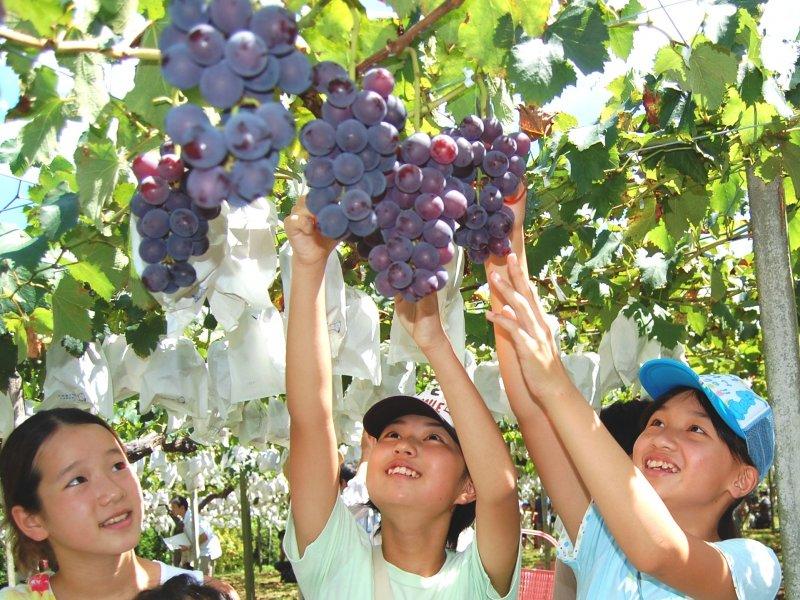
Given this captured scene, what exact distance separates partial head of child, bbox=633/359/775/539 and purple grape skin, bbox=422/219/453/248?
1112 millimetres

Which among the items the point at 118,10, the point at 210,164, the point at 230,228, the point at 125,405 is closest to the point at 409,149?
the point at 210,164

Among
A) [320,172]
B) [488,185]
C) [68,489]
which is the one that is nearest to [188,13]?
[320,172]

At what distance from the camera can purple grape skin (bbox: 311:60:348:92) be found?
1.18 meters

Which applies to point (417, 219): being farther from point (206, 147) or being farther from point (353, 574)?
point (353, 574)

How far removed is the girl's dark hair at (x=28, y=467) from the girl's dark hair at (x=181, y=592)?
12.7 inches

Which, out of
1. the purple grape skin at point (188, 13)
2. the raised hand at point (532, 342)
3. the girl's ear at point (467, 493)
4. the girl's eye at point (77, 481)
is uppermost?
the purple grape skin at point (188, 13)

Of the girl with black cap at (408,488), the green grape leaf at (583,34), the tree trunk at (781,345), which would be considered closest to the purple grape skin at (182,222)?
the girl with black cap at (408,488)

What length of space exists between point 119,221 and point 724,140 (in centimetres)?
193

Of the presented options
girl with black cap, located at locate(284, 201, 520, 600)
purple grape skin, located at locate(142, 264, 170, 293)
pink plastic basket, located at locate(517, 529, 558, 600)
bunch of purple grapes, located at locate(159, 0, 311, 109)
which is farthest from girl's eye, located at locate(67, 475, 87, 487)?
pink plastic basket, located at locate(517, 529, 558, 600)

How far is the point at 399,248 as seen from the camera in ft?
4.09

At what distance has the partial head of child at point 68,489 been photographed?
2291mm

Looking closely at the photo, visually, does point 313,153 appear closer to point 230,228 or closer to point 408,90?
point 408,90

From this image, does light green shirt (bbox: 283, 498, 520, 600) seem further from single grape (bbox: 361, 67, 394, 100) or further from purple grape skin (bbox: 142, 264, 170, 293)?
single grape (bbox: 361, 67, 394, 100)

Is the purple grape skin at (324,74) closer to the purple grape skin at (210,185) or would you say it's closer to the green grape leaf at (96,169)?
the purple grape skin at (210,185)
